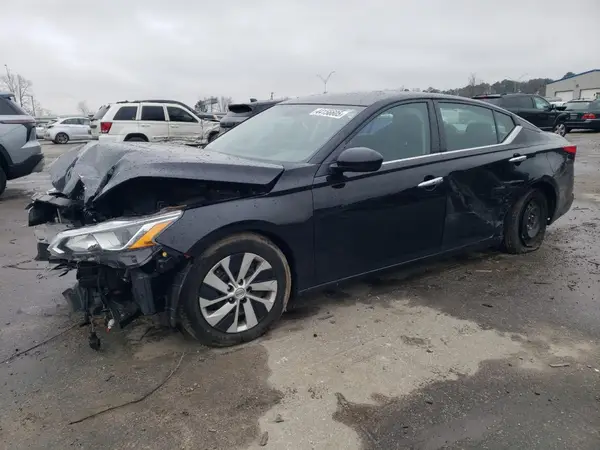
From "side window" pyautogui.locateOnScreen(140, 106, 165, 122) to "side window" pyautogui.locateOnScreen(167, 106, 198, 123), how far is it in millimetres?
250

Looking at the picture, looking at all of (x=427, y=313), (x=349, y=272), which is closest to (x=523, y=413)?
(x=427, y=313)

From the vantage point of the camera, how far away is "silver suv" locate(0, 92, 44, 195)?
8.27 metres

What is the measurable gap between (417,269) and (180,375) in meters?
2.57

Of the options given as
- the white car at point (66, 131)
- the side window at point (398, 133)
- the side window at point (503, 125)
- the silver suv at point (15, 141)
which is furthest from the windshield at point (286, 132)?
the white car at point (66, 131)

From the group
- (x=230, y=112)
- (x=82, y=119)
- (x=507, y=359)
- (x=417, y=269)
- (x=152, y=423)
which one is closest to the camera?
(x=152, y=423)

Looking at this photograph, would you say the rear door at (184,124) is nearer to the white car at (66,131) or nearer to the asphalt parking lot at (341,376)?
the asphalt parking lot at (341,376)

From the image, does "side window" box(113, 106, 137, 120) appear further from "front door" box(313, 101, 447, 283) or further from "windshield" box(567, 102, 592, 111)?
"windshield" box(567, 102, 592, 111)

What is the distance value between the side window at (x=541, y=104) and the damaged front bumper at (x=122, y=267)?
1845 centimetres

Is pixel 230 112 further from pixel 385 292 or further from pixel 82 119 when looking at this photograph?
pixel 82 119

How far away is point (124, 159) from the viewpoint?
2926 millimetres

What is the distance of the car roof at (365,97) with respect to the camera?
3820mm

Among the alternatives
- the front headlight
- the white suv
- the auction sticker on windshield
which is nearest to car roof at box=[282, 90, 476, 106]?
the auction sticker on windshield

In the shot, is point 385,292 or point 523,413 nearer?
point 523,413

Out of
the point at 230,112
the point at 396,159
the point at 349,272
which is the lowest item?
the point at 349,272
